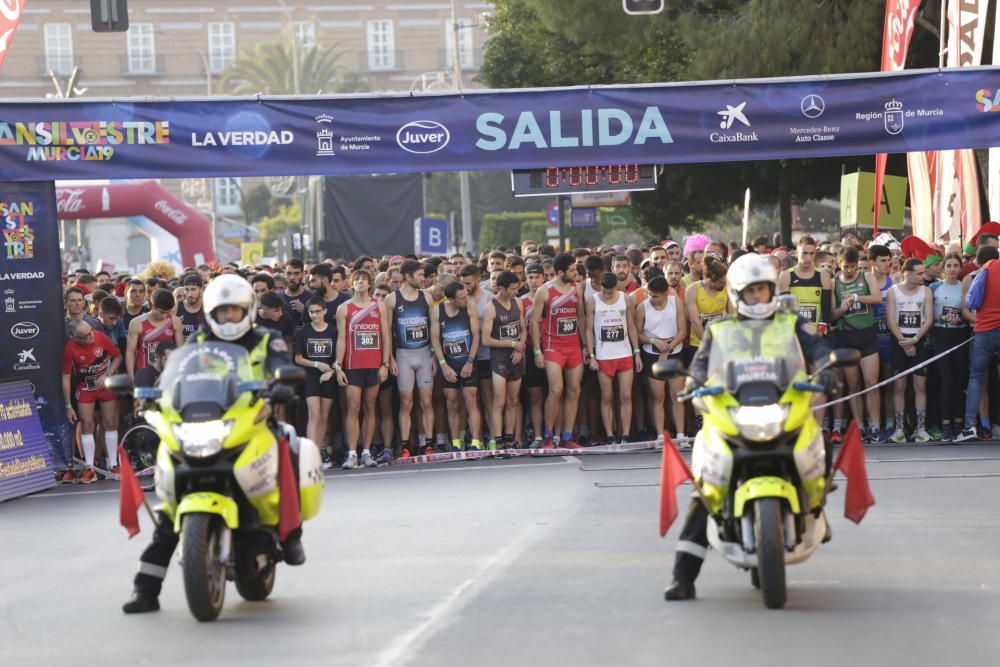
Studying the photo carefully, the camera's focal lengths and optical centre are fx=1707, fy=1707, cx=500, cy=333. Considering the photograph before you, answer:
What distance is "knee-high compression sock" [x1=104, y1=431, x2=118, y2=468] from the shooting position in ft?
54.6

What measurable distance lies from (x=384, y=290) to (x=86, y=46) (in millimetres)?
76296

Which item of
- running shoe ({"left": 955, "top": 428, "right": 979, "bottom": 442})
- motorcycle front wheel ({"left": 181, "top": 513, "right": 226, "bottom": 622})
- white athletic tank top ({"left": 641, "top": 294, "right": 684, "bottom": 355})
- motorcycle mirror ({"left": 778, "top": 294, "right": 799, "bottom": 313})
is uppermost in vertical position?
motorcycle mirror ({"left": 778, "top": 294, "right": 799, "bottom": 313})

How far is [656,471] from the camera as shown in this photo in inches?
589

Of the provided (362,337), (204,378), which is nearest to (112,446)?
(362,337)

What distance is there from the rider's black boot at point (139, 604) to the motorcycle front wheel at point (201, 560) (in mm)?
648

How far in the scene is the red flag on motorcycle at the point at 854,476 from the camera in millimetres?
9008

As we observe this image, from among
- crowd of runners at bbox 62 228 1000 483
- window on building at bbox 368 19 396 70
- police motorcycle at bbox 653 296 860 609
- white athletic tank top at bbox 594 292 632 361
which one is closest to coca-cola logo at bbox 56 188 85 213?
crowd of runners at bbox 62 228 1000 483

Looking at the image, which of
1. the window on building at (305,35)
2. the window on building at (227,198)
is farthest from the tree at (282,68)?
the window on building at (227,198)

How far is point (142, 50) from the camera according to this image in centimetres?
8962

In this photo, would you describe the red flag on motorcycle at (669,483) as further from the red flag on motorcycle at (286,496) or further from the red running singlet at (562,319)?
the red running singlet at (562,319)

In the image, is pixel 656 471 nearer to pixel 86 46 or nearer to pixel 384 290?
pixel 384 290

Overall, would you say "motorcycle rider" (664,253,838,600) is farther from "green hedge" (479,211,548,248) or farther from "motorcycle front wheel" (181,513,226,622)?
"green hedge" (479,211,548,248)

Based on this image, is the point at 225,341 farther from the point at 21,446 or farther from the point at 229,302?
the point at 21,446

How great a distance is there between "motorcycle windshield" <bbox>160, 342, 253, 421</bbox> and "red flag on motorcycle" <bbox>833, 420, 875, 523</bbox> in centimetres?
315
